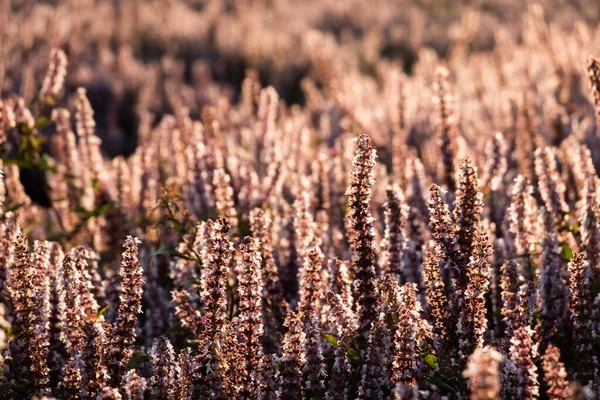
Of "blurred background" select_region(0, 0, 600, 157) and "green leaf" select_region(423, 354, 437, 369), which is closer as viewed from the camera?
"green leaf" select_region(423, 354, 437, 369)

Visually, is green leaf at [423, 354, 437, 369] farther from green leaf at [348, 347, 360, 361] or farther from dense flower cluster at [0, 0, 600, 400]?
green leaf at [348, 347, 360, 361]

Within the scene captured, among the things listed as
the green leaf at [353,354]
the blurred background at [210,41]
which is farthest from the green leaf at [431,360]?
the blurred background at [210,41]

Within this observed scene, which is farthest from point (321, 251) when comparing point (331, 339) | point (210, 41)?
A: point (210, 41)

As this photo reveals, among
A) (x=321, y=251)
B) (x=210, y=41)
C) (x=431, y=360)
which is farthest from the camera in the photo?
(x=210, y=41)

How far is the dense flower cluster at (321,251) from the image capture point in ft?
8.01

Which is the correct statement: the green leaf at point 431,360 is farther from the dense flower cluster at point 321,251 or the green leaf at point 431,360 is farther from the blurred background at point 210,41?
the blurred background at point 210,41

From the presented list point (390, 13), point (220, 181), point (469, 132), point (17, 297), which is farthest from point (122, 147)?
point (390, 13)

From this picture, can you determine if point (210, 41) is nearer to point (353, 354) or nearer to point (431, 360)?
point (353, 354)

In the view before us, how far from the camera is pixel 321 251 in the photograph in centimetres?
348

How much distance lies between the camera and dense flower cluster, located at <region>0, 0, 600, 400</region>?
2441 millimetres

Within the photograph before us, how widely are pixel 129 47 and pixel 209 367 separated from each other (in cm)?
1291

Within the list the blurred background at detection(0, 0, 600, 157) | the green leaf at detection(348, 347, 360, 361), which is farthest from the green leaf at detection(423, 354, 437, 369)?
the blurred background at detection(0, 0, 600, 157)

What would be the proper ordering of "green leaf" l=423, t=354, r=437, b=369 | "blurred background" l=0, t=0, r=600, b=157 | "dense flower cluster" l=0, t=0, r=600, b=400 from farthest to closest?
"blurred background" l=0, t=0, r=600, b=157 → "green leaf" l=423, t=354, r=437, b=369 → "dense flower cluster" l=0, t=0, r=600, b=400

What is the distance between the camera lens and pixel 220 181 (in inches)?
146
